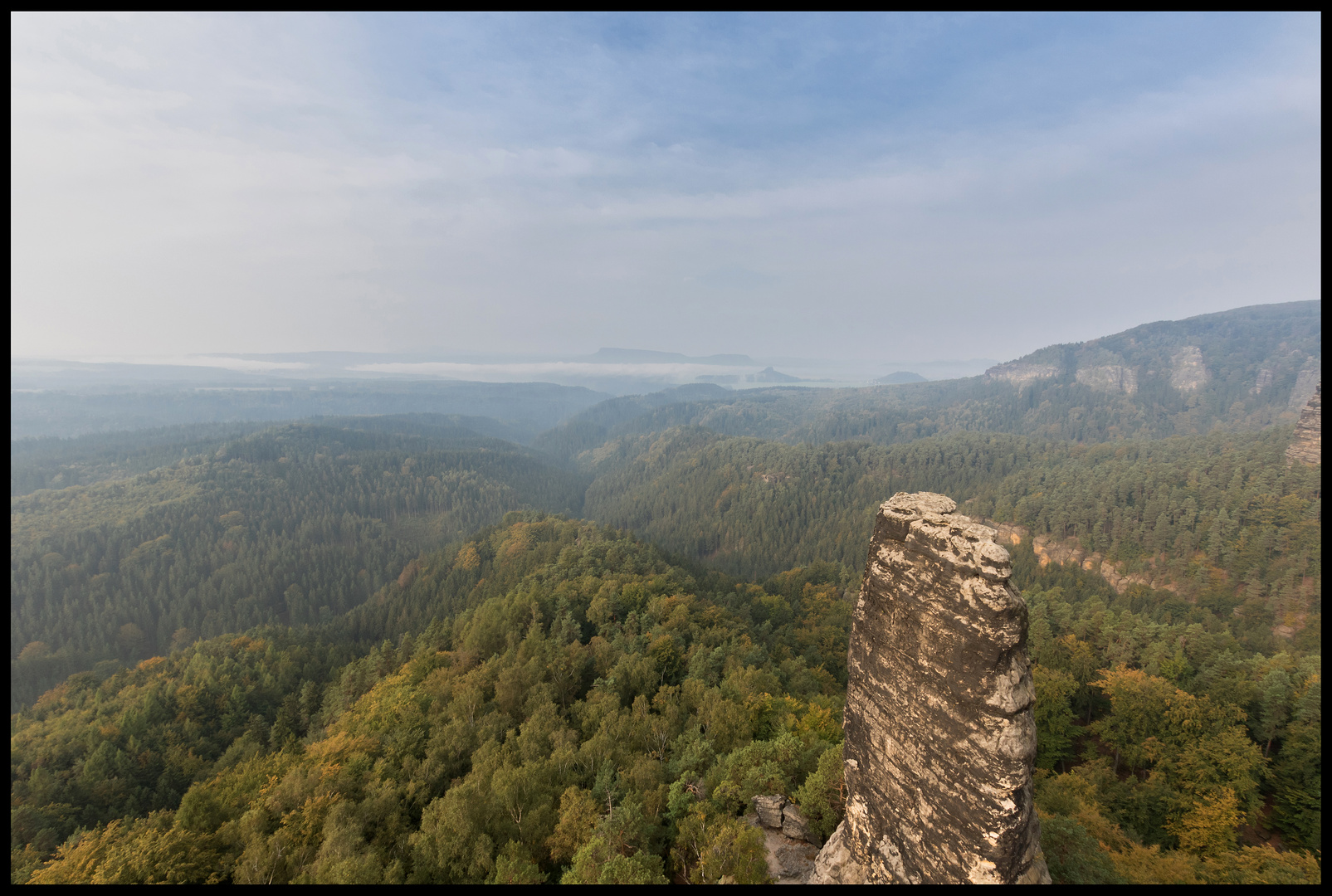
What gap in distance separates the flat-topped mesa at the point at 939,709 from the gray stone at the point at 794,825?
5.87m

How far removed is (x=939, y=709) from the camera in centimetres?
1502

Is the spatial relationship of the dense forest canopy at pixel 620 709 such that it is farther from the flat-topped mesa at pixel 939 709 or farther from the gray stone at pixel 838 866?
the flat-topped mesa at pixel 939 709

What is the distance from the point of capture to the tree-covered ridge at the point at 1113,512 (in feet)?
265

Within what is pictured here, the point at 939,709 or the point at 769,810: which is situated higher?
the point at 939,709

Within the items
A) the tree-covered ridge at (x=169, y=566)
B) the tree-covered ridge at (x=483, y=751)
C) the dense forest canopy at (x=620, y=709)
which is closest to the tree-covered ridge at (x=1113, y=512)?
the dense forest canopy at (x=620, y=709)

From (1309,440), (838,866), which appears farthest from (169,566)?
(1309,440)

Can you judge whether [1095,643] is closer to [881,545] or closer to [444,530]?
[881,545]

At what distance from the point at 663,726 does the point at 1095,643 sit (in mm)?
56701

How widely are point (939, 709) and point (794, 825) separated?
1366cm

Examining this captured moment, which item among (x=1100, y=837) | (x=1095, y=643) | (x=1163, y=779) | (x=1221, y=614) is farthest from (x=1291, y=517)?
(x=1100, y=837)

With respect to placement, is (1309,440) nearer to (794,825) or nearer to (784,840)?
(794,825)

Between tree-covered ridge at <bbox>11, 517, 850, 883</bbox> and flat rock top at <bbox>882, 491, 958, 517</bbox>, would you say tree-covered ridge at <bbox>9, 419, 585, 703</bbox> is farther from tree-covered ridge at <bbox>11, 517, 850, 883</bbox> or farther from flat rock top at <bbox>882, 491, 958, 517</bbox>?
flat rock top at <bbox>882, 491, 958, 517</bbox>

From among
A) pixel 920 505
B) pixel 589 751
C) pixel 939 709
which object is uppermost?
pixel 920 505

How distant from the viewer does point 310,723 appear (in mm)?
59531
